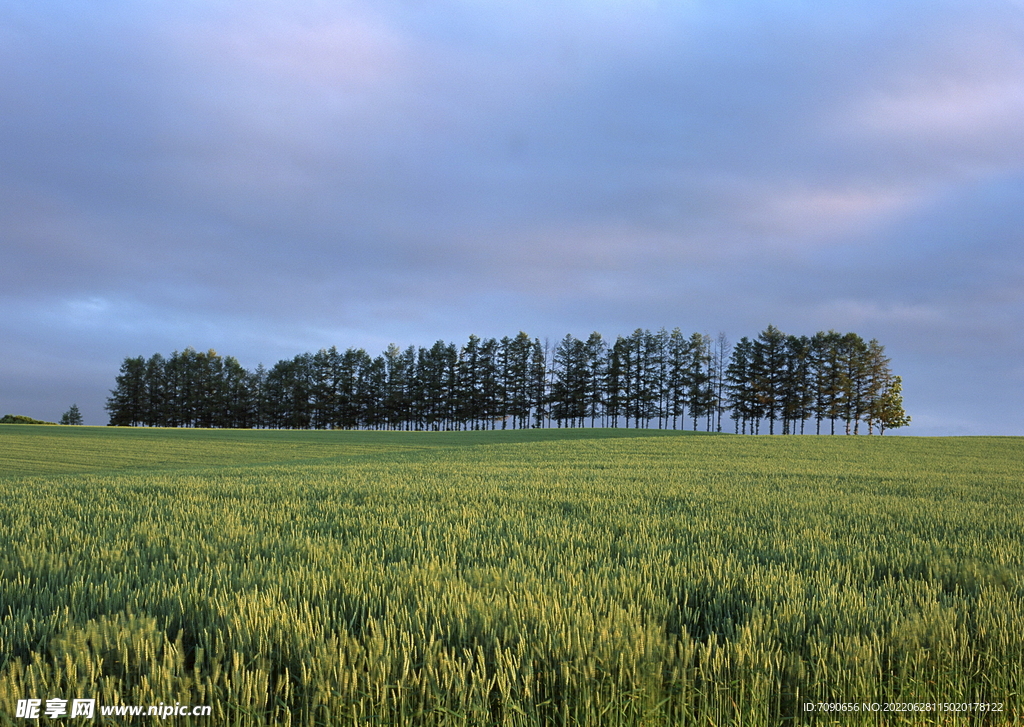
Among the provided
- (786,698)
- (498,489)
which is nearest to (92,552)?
(786,698)

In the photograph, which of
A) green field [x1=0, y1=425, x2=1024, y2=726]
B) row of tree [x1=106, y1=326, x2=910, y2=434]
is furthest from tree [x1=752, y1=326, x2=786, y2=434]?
green field [x1=0, y1=425, x2=1024, y2=726]

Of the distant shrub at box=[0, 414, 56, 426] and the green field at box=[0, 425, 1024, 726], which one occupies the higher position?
the green field at box=[0, 425, 1024, 726]

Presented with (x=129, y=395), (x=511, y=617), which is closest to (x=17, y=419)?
(x=129, y=395)

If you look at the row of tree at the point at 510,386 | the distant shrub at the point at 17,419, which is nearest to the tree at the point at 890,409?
the row of tree at the point at 510,386

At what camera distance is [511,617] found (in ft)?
9.27

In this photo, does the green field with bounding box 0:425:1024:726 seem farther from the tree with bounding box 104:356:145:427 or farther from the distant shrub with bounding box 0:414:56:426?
the tree with bounding box 104:356:145:427

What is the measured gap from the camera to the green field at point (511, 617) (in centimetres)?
229

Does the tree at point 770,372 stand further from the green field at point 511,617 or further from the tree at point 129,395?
the tree at point 129,395

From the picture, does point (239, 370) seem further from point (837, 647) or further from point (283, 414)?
point (837, 647)

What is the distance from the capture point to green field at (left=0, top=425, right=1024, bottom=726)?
229cm

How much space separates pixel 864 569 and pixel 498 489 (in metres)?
5.75

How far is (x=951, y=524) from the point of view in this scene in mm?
6645

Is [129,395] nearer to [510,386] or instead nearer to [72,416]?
[72,416]

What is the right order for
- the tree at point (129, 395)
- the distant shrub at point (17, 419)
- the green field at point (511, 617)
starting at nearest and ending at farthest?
the green field at point (511, 617), the distant shrub at point (17, 419), the tree at point (129, 395)
